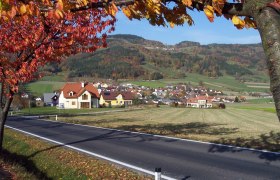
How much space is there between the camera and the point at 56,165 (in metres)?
12.3

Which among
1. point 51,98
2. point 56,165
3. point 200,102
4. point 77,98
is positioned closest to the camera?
point 56,165

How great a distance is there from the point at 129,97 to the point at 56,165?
10455 cm

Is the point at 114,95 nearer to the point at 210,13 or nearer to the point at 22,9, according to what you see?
→ the point at 22,9

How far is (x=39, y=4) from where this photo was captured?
15.1ft

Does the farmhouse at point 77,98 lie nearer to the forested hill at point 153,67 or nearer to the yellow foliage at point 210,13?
the forested hill at point 153,67

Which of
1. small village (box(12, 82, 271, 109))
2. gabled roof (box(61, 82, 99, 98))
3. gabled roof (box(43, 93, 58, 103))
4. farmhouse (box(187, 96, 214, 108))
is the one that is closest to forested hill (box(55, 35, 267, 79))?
small village (box(12, 82, 271, 109))

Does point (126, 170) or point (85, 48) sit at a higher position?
point (85, 48)

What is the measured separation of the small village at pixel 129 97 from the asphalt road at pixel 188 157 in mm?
67215

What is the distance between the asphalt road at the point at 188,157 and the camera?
1043cm

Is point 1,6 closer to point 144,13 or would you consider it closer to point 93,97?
point 144,13

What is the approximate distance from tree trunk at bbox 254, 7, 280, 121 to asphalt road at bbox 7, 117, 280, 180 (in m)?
7.29

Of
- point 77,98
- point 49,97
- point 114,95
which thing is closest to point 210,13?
point 77,98

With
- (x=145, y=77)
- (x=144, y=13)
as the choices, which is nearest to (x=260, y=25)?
(x=144, y=13)

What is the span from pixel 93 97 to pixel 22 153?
8267cm
